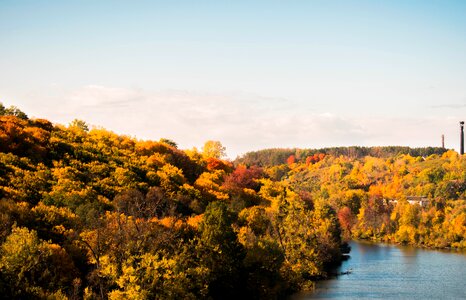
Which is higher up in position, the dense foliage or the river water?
the dense foliage

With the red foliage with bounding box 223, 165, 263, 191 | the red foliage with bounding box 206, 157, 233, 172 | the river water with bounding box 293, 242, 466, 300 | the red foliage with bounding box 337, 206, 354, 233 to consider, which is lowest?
the river water with bounding box 293, 242, 466, 300

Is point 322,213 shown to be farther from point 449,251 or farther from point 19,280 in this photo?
point 19,280

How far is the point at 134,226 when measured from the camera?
52.8 metres

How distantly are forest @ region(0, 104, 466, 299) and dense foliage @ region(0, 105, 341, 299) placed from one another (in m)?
0.16

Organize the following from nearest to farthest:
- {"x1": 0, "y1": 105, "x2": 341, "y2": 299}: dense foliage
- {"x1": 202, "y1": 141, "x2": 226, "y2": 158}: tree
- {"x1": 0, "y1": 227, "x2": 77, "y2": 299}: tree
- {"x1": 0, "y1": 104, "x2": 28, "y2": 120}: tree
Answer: {"x1": 0, "y1": 227, "x2": 77, "y2": 299}: tree < {"x1": 0, "y1": 105, "x2": 341, "y2": 299}: dense foliage < {"x1": 0, "y1": 104, "x2": 28, "y2": 120}: tree < {"x1": 202, "y1": 141, "x2": 226, "y2": 158}: tree

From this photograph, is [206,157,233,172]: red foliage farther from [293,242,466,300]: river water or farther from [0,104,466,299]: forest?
[293,242,466,300]: river water

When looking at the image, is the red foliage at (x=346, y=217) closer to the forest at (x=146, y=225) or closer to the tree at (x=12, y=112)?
the forest at (x=146, y=225)

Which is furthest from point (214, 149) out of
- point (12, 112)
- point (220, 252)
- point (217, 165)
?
point (220, 252)

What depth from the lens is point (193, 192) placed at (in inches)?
3674

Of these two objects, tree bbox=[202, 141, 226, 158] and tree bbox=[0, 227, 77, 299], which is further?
tree bbox=[202, 141, 226, 158]

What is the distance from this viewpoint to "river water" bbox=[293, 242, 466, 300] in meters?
71.0

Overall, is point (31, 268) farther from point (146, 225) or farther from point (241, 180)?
point (241, 180)

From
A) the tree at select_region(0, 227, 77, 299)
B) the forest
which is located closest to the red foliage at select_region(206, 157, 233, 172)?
the forest

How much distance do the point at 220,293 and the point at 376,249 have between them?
77767 millimetres
